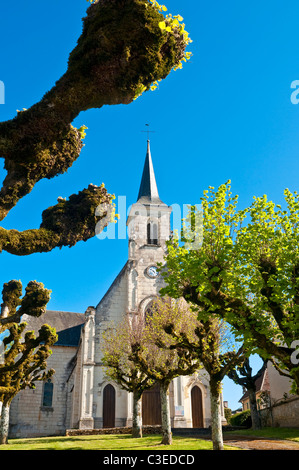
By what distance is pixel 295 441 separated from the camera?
17281 millimetres

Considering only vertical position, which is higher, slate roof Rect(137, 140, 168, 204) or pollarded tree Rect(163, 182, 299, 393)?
slate roof Rect(137, 140, 168, 204)

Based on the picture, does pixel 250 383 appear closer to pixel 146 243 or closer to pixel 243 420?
pixel 243 420

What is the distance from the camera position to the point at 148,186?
130ft

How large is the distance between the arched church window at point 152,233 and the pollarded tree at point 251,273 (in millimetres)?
19869

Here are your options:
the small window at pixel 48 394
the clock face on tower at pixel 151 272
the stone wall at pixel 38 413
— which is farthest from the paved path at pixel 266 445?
the small window at pixel 48 394

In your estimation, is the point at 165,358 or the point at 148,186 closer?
the point at 165,358

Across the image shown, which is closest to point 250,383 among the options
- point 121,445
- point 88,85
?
point 121,445

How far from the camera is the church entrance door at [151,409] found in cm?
3002

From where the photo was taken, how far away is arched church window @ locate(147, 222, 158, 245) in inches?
A: 1421

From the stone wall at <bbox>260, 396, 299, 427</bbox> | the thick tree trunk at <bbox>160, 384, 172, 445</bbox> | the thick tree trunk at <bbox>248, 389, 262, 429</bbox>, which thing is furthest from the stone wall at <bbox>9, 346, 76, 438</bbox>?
the thick tree trunk at <bbox>160, 384, 172, 445</bbox>

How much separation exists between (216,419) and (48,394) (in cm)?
2589

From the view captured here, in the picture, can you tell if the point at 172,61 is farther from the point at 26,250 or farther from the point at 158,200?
the point at 158,200

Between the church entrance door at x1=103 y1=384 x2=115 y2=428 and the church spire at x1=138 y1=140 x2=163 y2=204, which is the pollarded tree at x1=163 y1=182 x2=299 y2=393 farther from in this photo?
the church spire at x1=138 y1=140 x2=163 y2=204

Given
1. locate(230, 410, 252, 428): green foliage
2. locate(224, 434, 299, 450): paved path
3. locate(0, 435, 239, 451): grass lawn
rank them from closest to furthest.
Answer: locate(224, 434, 299, 450): paved path
locate(0, 435, 239, 451): grass lawn
locate(230, 410, 252, 428): green foliage
